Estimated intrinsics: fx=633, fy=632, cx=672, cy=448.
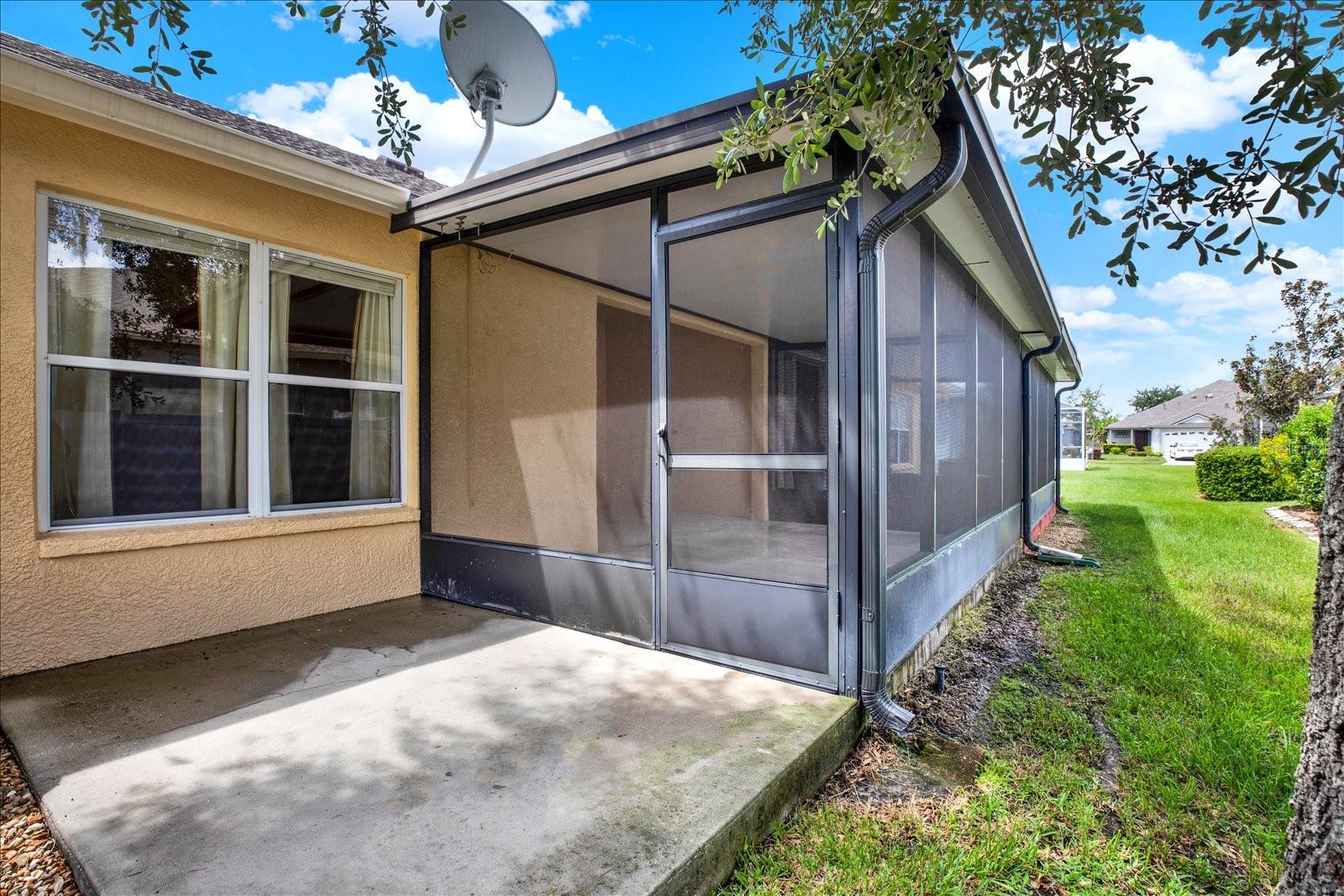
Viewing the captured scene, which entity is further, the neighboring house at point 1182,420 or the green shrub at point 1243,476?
the neighboring house at point 1182,420

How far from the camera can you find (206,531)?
11.6 ft

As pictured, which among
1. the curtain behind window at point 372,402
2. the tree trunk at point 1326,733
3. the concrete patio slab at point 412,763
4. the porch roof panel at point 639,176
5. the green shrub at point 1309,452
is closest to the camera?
the tree trunk at point 1326,733

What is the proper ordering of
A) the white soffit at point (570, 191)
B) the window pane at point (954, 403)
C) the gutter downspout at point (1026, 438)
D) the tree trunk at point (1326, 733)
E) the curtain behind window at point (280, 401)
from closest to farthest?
the tree trunk at point (1326, 733)
the white soffit at point (570, 191)
the curtain behind window at point (280, 401)
the window pane at point (954, 403)
the gutter downspout at point (1026, 438)

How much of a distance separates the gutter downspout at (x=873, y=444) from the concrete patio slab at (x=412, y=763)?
188 millimetres

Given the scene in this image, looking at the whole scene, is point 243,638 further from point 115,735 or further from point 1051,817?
point 1051,817

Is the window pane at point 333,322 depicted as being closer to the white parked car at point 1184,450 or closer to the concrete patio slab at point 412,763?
the concrete patio slab at point 412,763

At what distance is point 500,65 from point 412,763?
14.4 ft

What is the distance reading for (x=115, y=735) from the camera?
2.43 meters

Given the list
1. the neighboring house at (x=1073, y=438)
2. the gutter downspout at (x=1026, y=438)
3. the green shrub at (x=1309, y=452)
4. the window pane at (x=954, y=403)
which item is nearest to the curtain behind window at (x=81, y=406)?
the window pane at (x=954, y=403)

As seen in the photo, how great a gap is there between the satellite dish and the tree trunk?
4744mm

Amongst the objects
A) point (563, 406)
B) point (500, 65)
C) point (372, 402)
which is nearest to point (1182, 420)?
point (500, 65)

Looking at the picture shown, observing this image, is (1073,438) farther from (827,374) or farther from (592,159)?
(592,159)

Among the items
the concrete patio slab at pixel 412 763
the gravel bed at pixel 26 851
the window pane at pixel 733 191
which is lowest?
the gravel bed at pixel 26 851

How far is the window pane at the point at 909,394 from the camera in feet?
10.3
